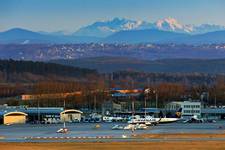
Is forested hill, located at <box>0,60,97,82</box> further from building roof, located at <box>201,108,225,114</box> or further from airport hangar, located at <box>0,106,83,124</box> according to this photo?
building roof, located at <box>201,108,225,114</box>

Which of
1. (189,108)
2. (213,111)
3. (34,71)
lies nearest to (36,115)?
(189,108)

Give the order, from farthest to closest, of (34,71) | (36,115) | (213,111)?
(34,71) → (213,111) → (36,115)

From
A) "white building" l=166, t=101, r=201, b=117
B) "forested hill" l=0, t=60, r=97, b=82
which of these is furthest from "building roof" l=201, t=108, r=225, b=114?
"forested hill" l=0, t=60, r=97, b=82

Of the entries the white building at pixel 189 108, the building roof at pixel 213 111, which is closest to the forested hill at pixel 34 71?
the white building at pixel 189 108

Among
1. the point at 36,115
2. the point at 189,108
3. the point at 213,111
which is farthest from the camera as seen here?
the point at 189,108

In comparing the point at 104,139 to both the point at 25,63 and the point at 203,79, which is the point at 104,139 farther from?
the point at 25,63

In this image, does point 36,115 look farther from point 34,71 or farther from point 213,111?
point 34,71

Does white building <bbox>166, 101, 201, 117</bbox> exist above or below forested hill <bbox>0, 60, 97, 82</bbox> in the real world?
below
